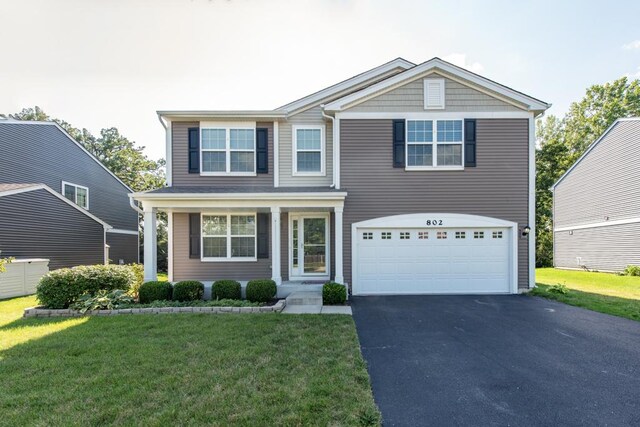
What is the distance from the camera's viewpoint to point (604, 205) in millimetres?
15430

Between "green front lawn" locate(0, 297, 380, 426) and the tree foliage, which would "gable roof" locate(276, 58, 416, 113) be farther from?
the tree foliage

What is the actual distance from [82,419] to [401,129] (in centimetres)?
919

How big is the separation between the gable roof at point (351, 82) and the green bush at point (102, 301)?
23.4 feet

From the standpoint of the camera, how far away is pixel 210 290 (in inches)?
343

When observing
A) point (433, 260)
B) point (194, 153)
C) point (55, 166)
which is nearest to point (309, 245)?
point (433, 260)

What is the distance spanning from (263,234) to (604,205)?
17.4m

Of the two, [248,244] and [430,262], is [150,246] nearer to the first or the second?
[248,244]

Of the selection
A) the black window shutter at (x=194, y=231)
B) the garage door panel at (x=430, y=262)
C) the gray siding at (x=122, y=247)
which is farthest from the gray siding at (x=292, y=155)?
the gray siding at (x=122, y=247)

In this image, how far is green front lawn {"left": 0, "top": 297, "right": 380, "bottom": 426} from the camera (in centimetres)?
307

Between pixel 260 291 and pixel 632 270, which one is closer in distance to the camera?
pixel 260 291

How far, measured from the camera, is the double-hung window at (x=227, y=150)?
32.1 ft

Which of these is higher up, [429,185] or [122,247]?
[429,185]

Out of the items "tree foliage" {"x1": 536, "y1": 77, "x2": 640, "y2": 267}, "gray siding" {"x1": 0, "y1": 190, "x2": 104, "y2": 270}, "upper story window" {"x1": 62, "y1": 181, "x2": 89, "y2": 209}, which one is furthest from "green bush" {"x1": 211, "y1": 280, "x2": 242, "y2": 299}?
"tree foliage" {"x1": 536, "y1": 77, "x2": 640, "y2": 267}

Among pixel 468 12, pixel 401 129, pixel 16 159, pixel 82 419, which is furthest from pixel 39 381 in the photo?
pixel 16 159
